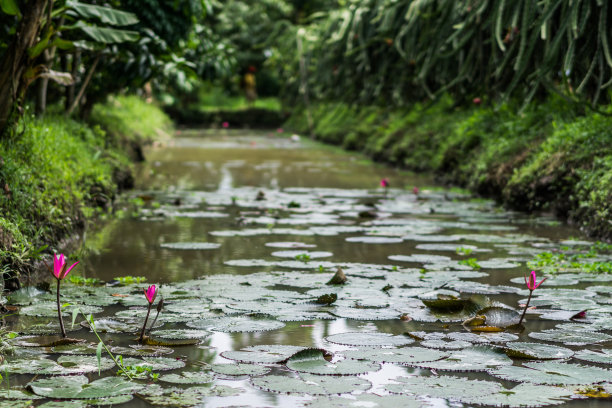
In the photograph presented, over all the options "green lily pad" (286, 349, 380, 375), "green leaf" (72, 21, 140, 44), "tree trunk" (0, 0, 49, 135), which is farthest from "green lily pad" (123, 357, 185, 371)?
"green leaf" (72, 21, 140, 44)

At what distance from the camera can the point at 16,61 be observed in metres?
→ 5.89

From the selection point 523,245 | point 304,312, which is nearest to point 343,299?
point 304,312

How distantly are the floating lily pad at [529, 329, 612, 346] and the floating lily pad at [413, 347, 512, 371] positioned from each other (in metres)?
0.40

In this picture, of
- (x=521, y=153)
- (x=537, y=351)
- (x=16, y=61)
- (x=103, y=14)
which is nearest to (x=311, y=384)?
(x=537, y=351)

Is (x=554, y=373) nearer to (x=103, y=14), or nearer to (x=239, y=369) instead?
(x=239, y=369)

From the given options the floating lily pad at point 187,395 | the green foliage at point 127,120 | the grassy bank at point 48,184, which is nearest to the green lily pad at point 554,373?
the floating lily pad at point 187,395

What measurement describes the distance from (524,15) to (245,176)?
490cm

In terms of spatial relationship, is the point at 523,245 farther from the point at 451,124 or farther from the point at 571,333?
the point at 451,124

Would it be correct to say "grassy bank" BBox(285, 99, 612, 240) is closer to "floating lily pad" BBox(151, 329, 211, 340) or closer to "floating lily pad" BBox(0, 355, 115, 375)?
"floating lily pad" BBox(151, 329, 211, 340)

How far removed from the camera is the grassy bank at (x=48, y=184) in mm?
4805

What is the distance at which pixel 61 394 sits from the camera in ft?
9.26

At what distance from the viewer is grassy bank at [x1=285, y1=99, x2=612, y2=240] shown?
7152mm

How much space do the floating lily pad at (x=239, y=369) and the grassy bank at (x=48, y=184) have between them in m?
1.62

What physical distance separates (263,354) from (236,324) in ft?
1.61
